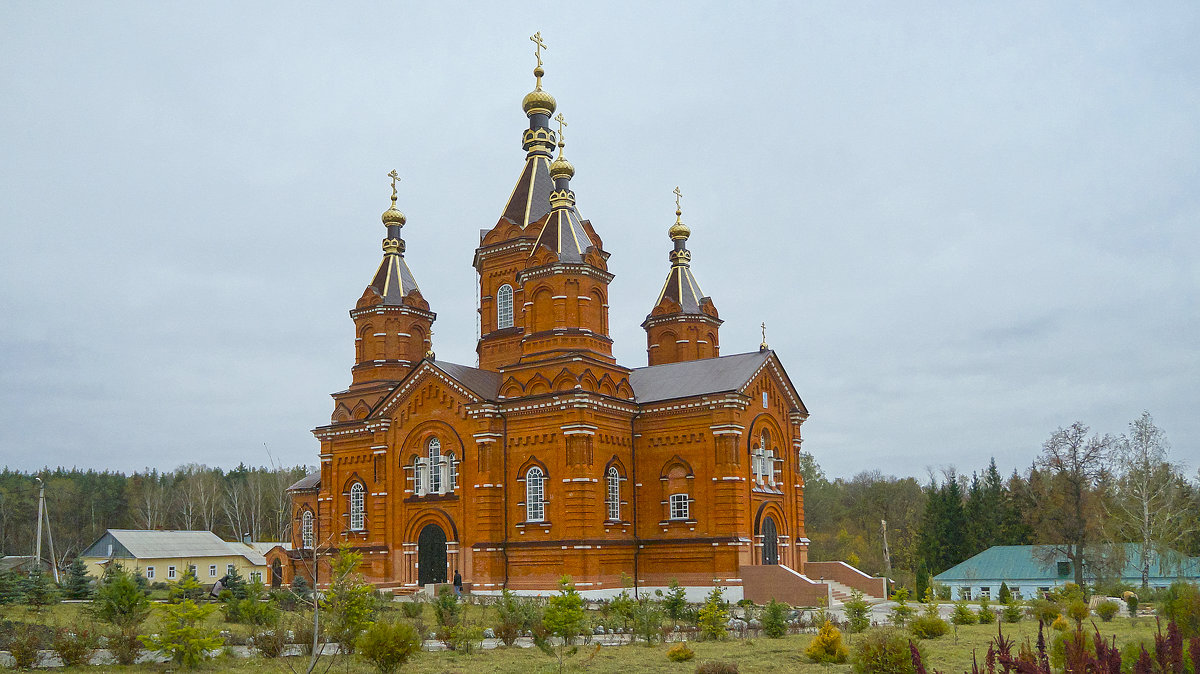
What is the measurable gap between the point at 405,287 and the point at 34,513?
51261 millimetres

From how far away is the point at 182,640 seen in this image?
44.3 ft

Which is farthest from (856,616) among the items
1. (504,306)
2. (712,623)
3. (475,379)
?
(504,306)

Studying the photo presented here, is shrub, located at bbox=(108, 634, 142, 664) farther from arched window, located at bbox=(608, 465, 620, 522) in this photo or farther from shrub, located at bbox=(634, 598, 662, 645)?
arched window, located at bbox=(608, 465, 620, 522)

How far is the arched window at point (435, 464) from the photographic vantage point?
31219mm

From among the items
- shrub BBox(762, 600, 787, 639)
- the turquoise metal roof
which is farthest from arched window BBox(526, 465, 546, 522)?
the turquoise metal roof

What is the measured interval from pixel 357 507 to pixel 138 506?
49925 mm

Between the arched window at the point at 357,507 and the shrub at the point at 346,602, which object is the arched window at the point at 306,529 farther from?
the shrub at the point at 346,602

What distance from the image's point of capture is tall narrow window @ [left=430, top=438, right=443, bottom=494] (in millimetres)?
31219

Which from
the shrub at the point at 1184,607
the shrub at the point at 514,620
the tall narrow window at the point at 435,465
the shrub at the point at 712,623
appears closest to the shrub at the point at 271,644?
the shrub at the point at 514,620

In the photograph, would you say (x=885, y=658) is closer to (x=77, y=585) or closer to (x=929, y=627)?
(x=929, y=627)

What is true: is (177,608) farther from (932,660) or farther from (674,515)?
(674,515)

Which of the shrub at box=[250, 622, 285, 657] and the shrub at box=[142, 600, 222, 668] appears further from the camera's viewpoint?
the shrub at box=[250, 622, 285, 657]

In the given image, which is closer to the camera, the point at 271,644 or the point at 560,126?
the point at 271,644

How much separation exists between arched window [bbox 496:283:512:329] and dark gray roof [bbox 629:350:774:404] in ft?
16.3
